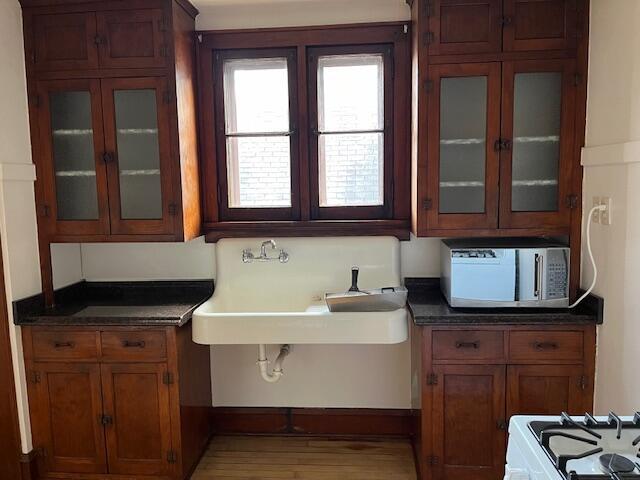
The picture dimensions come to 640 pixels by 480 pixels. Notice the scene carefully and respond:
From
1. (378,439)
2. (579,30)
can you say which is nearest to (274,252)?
(378,439)

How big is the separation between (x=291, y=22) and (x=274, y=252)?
1.21 meters

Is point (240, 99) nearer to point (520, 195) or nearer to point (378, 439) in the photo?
point (520, 195)

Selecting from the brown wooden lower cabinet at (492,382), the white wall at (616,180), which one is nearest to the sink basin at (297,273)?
the brown wooden lower cabinet at (492,382)

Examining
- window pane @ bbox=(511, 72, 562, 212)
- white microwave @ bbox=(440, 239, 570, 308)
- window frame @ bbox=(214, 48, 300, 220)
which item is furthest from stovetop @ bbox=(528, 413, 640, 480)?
window frame @ bbox=(214, 48, 300, 220)

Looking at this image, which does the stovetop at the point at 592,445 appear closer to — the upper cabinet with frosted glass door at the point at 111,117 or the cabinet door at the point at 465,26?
the cabinet door at the point at 465,26

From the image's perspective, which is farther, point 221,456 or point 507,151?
point 221,456

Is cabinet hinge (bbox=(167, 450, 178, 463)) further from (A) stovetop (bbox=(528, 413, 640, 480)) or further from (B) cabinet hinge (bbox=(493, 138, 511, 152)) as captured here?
(B) cabinet hinge (bbox=(493, 138, 511, 152))

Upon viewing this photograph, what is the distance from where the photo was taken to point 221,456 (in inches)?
108

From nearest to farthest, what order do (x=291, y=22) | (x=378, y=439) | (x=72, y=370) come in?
(x=72, y=370)
(x=291, y=22)
(x=378, y=439)

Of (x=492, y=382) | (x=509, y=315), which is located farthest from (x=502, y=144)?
(x=492, y=382)

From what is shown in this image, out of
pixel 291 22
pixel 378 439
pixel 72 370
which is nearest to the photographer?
pixel 72 370

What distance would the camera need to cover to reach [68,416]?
2426 mm

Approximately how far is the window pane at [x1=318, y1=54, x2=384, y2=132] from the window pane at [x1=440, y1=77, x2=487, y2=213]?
476 mm

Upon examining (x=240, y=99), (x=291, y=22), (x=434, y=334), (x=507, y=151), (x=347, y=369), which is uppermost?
(x=291, y=22)
